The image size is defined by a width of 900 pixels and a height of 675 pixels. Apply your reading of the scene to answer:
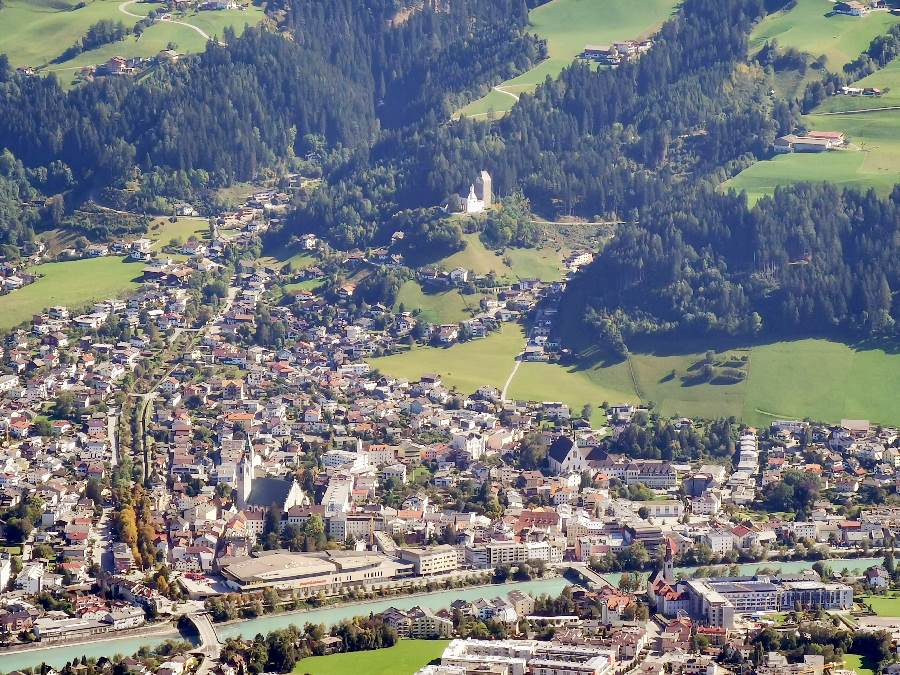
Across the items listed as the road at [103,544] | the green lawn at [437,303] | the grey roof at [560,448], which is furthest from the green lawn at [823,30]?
the road at [103,544]

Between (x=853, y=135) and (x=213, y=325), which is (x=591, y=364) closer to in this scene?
(x=213, y=325)

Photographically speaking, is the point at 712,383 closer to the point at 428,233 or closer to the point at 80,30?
the point at 428,233

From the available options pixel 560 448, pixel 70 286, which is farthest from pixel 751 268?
pixel 70 286

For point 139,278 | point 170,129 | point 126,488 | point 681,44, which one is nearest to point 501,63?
point 681,44

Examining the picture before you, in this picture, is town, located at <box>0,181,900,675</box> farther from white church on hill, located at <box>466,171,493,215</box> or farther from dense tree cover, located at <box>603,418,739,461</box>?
white church on hill, located at <box>466,171,493,215</box>

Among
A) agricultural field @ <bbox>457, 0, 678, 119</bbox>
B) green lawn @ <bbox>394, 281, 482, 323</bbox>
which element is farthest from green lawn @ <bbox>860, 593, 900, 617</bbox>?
agricultural field @ <bbox>457, 0, 678, 119</bbox>

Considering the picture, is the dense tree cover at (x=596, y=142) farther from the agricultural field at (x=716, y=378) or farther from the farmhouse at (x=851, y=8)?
the agricultural field at (x=716, y=378)
